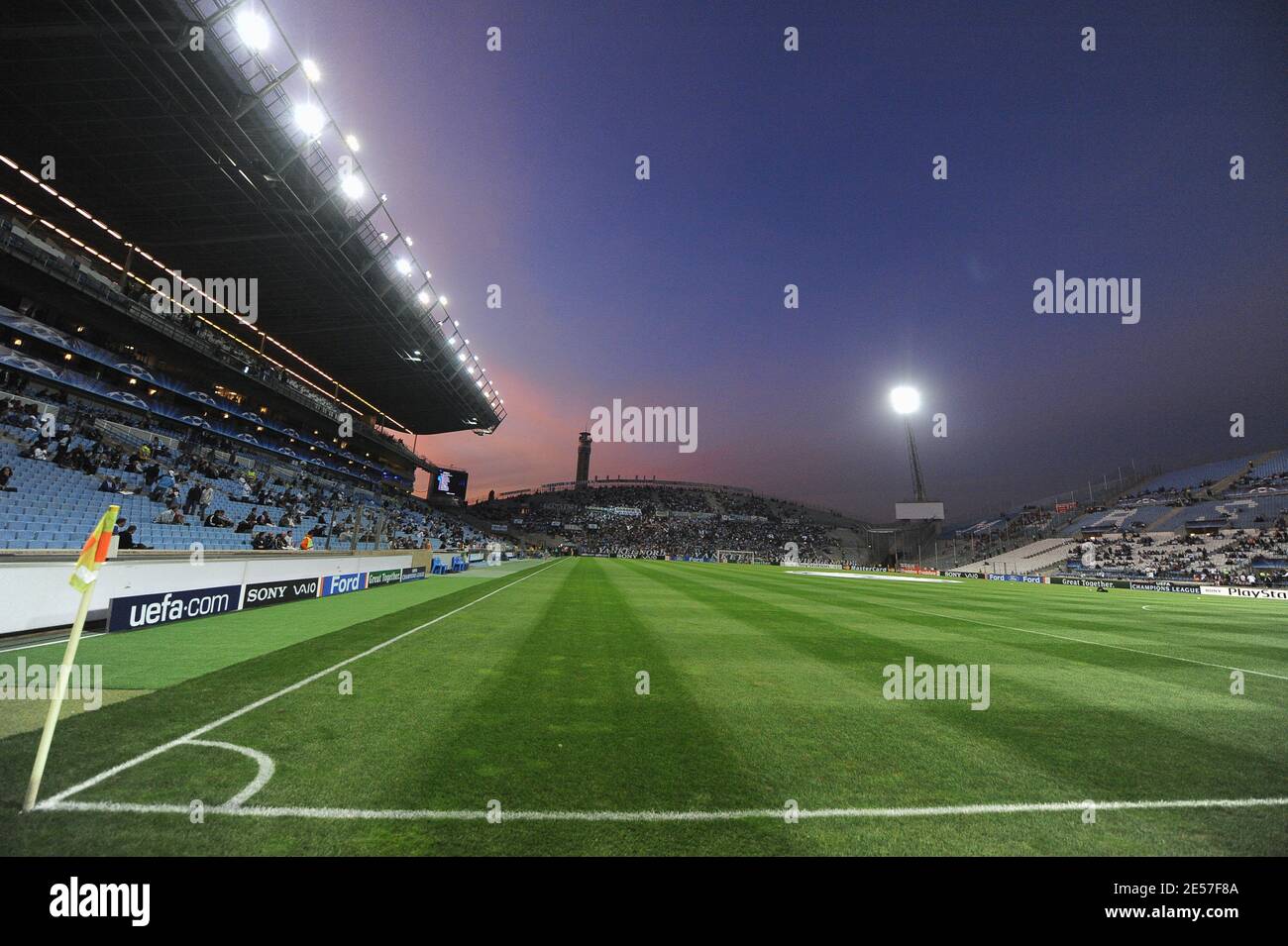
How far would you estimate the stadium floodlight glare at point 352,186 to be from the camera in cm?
1835

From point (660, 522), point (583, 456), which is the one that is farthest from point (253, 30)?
point (583, 456)

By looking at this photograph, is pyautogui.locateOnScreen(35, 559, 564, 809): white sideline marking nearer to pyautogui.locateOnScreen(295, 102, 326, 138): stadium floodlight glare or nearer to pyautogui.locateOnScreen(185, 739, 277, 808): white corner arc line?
pyautogui.locateOnScreen(185, 739, 277, 808): white corner arc line

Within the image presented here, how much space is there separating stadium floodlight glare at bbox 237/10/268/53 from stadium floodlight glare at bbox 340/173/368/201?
469cm

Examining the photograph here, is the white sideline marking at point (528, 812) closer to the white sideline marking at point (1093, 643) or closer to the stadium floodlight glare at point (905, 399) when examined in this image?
the white sideline marking at point (1093, 643)

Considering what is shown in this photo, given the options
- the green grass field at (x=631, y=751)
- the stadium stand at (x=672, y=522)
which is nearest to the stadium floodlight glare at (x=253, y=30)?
the green grass field at (x=631, y=751)

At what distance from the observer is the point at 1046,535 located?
196ft

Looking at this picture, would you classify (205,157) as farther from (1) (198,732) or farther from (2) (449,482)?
(2) (449,482)

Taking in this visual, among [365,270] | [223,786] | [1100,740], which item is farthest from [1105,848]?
[365,270]

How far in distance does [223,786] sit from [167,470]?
992 inches

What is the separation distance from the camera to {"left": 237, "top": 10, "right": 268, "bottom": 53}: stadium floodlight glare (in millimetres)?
12742

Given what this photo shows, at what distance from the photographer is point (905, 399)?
4694 centimetres

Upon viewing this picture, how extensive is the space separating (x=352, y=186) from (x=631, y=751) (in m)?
22.5
